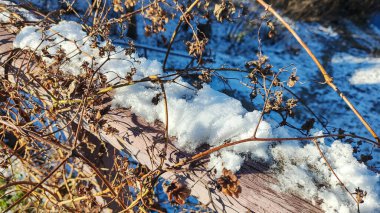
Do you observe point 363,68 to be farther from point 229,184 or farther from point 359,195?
point 229,184

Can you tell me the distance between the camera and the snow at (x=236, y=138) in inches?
35.1

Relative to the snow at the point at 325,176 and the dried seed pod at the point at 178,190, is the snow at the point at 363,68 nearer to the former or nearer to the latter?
the snow at the point at 325,176

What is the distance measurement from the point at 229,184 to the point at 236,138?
205 mm

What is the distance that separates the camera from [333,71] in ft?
20.3

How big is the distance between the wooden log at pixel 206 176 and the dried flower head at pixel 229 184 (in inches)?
1.5

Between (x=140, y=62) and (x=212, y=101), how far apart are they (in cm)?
41

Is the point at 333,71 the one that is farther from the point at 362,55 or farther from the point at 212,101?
the point at 212,101

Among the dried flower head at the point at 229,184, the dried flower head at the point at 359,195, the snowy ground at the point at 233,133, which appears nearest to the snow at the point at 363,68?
the snowy ground at the point at 233,133

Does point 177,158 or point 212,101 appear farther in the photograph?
point 212,101

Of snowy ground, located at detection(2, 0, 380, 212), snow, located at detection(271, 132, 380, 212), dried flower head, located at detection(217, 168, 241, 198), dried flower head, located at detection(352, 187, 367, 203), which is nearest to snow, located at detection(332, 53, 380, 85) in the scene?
snowy ground, located at detection(2, 0, 380, 212)

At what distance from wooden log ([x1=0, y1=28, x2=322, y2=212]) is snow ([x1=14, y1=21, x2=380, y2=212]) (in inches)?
1.1

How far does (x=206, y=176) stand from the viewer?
932 mm

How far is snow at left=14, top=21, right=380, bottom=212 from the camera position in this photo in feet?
2.93

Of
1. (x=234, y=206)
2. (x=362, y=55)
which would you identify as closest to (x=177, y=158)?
(x=234, y=206)
